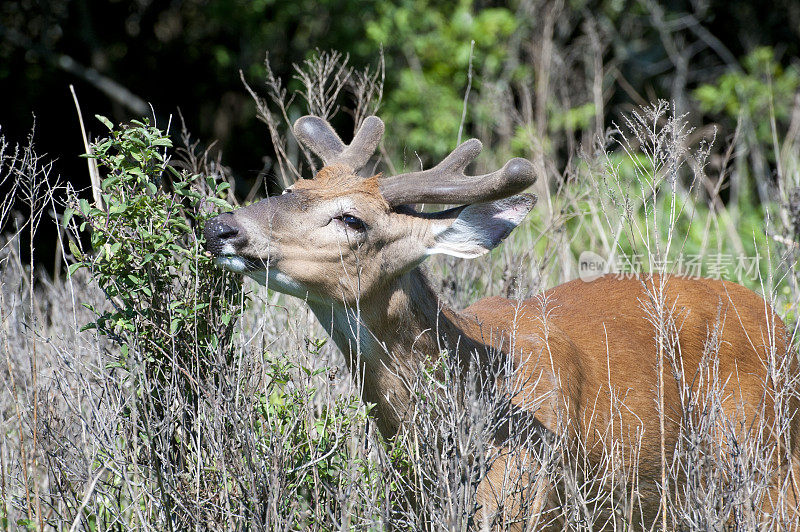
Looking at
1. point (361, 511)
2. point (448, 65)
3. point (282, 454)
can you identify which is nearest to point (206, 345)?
point (282, 454)

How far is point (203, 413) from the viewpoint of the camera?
3.56 metres

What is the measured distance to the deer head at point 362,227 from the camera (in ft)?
12.2

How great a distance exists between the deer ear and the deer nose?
2.82 ft

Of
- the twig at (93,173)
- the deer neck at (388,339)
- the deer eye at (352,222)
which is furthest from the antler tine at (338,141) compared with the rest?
the twig at (93,173)

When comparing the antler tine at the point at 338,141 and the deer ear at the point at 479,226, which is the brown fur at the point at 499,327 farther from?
the antler tine at the point at 338,141

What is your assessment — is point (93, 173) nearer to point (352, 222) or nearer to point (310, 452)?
point (352, 222)

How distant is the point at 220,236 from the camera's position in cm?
364

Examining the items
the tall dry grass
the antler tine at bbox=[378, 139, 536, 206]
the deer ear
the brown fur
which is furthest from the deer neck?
the antler tine at bbox=[378, 139, 536, 206]

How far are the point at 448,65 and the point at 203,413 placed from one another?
8757mm

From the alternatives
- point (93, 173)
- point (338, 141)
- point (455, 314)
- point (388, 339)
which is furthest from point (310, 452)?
point (338, 141)

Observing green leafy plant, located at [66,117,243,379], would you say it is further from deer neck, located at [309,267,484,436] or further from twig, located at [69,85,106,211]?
deer neck, located at [309,267,484,436]

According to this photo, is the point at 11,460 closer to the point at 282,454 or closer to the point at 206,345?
the point at 206,345

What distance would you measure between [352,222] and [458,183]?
0.48m

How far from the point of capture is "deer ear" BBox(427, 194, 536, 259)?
3990mm
